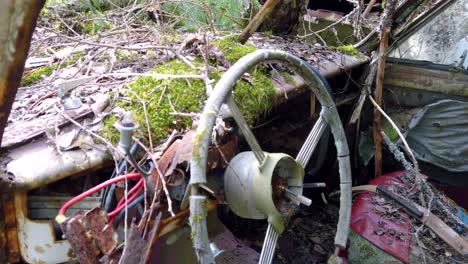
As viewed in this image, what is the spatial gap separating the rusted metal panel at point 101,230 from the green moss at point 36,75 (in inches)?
46.8

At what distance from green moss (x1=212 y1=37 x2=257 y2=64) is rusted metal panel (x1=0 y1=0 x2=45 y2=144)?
147 cm

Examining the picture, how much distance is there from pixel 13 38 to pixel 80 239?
60 cm

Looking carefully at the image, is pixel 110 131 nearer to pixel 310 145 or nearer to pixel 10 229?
pixel 10 229

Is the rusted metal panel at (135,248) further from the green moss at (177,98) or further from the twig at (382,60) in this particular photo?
the twig at (382,60)

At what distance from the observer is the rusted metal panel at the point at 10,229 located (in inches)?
53.1

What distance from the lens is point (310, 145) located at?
1.81 meters

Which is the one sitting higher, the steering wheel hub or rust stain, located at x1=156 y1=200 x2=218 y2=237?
the steering wheel hub

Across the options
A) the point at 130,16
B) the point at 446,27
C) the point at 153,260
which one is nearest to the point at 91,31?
the point at 130,16

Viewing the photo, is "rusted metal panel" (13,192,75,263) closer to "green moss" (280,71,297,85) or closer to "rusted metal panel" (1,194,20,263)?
"rusted metal panel" (1,194,20,263)

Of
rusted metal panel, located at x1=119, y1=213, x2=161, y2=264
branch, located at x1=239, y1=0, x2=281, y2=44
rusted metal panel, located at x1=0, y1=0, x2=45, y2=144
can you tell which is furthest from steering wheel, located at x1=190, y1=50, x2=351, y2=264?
branch, located at x1=239, y1=0, x2=281, y2=44

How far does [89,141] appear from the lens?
1539 millimetres

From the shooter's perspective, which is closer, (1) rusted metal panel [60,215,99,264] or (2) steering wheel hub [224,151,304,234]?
(1) rusted metal panel [60,215,99,264]

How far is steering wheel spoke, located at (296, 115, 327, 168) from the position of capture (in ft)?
5.79

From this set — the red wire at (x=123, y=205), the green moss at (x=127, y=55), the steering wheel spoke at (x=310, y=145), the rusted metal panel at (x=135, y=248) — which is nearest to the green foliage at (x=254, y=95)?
the steering wheel spoke at (x=310, y=145)
